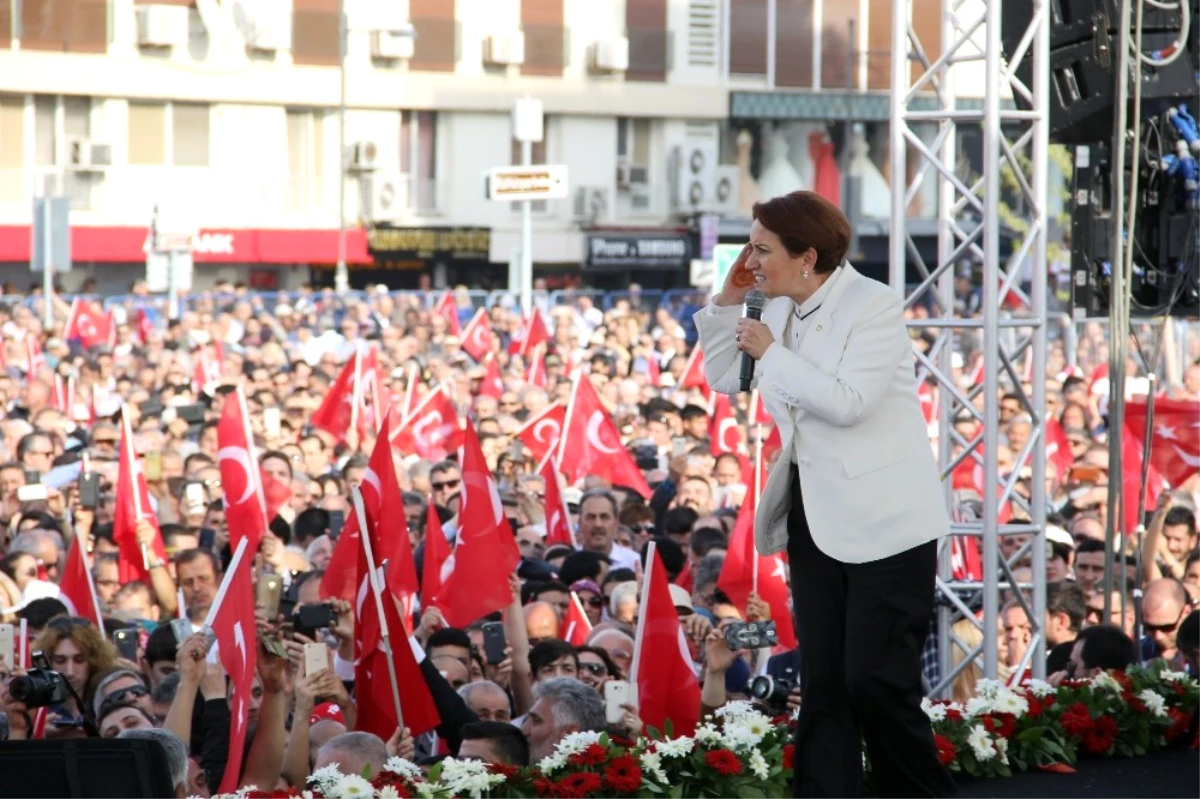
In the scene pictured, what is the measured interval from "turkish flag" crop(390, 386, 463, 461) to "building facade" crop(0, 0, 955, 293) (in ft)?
94.5

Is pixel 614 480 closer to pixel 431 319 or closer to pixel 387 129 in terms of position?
pixel 431 319

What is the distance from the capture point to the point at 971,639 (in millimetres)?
8453

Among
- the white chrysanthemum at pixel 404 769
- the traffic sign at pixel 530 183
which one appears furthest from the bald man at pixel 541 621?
the traffic sign at pixel 530 183

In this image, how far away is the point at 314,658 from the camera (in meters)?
6.74

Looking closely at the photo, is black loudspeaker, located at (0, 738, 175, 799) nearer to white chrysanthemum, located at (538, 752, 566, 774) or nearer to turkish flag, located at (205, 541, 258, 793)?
white chrysanthemum, located at (538, 752, 566, 774)

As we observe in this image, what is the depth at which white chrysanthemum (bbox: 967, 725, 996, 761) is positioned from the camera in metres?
6.50

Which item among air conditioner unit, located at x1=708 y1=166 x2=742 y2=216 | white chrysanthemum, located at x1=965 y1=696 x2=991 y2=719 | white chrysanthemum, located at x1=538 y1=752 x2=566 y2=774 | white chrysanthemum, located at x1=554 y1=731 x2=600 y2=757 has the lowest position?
white chrysanthemum, located at x1=965 y1=696 x2=991 y2=719

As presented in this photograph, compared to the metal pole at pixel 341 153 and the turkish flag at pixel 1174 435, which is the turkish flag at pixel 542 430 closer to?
the turkish flag at pixel 1174 435

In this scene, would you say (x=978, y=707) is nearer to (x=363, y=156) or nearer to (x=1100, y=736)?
(x=1100, y=736)

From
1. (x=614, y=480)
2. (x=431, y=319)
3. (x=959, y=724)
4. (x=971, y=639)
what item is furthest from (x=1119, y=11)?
(x=431, y=319)

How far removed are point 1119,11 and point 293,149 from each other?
40984 mm

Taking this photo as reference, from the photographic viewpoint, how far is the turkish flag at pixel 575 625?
941 centimetres

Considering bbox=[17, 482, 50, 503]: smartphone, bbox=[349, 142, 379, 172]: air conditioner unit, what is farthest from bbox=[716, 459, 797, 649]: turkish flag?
bbox=[349, 142, 379, 172]: air conditioner unit

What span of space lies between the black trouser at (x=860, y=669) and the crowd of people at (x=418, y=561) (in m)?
1.32
